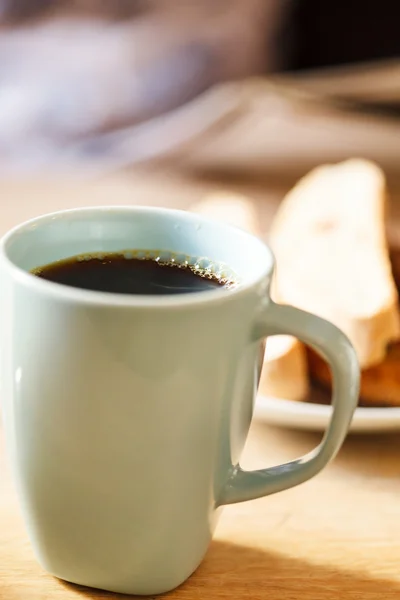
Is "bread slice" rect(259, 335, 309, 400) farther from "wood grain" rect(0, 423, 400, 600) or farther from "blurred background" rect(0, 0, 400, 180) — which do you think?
"blurred background" rect(0, 0, 400, 180)

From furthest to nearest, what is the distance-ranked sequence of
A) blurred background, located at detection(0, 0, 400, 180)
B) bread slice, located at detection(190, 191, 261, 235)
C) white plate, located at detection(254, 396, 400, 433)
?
1. blurred background, located at detection(0, 0, 400, 180)
2. bread slice, located at detection(190, 191, 261, 235)
3. white plate, located at detection(254, 396, 400, 433)

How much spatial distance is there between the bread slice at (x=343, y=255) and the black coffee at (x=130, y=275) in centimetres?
19

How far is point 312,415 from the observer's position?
1.58 ft

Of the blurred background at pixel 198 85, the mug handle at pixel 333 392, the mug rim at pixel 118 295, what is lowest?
the blurred background at pixel 198 85

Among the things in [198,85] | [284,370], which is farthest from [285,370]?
[198,85]

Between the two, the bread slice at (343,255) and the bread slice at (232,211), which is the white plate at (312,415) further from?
the bread slice at (232,211)

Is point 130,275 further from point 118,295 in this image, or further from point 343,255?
point 343,255

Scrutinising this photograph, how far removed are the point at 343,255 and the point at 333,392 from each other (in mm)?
328

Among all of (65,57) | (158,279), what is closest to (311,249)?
(158,279)

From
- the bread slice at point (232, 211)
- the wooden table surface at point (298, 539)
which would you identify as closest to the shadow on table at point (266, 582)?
the wooden table surface at point (298, 539)

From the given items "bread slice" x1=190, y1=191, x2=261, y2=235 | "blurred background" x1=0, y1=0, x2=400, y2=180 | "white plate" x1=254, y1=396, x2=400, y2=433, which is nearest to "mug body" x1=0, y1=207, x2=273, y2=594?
"white plate" x1=254, y1=396, x2=400, y2=433

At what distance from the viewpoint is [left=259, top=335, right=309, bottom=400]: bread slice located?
52 cm

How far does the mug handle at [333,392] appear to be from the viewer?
0.34 m

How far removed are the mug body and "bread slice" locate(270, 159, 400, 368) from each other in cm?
20
